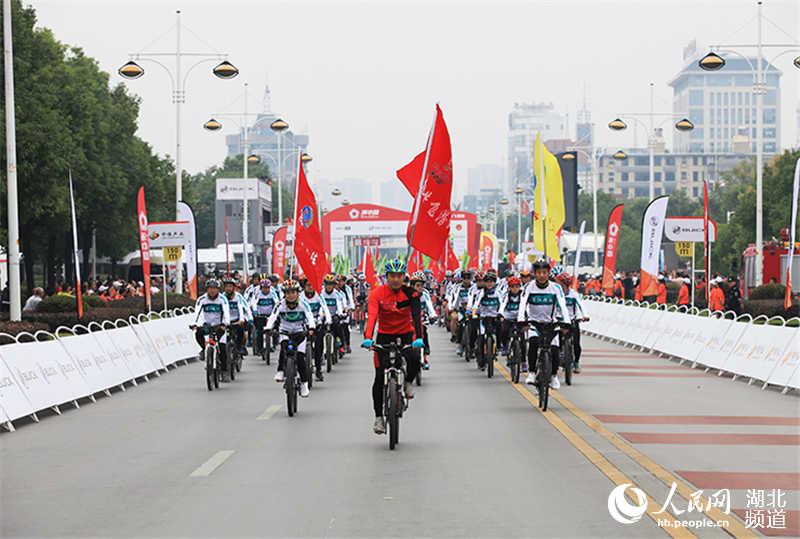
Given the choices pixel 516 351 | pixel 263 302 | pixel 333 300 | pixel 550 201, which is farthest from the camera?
pixel 550 201

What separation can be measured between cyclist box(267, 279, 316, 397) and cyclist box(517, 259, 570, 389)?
9.34 ft

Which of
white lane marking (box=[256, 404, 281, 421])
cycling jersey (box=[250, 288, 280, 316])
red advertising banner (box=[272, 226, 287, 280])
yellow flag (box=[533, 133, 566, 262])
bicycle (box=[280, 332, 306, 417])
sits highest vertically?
yellow flag (box=[533, 133, 566, 262])

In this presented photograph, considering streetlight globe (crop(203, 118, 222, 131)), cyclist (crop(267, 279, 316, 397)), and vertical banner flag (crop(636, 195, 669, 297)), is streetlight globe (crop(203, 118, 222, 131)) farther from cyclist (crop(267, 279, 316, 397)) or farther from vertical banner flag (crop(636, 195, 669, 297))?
cyclist (crop(267, 279, 316, 397))

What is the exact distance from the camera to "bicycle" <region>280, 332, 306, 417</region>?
16.9 meters

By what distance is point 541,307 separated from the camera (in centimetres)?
1805

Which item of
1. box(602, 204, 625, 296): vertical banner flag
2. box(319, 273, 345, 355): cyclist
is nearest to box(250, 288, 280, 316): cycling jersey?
box(319, 273, 345, 355): cyclist

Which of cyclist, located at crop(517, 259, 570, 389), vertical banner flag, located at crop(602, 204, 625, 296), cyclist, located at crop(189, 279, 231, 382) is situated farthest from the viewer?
vertical banner flag, located at crop(602, 204, 625, 296)

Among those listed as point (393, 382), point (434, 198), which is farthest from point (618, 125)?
point (393, 382)

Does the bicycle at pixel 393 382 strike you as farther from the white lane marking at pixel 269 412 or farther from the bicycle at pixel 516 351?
the bicycle at pixel 516 351

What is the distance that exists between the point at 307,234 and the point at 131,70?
41.3ft

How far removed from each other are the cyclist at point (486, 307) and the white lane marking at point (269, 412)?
6.52 meters

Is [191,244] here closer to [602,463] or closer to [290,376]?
[290,376]

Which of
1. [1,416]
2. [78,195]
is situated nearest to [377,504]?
[1,416]

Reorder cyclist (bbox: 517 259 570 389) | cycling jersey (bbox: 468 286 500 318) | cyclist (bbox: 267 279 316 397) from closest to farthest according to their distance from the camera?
cyclist (bbox: 267 279 316 397) → cyclist (bbox: 517 259 570 389) → cycling jersey (bbox: 468 286 500 318)
